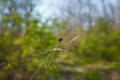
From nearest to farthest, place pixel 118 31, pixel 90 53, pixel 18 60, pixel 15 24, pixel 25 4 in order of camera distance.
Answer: pixel 18 60 < pixel 25 4 < pixel 15 24 < pixel 90 53 < pixel 118 31

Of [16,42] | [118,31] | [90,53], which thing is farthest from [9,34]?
[118,31]

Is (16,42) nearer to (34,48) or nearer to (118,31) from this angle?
(34,48)

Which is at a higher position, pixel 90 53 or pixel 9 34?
pixel 9 34

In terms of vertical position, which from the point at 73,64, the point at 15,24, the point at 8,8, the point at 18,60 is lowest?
the point at 73,64

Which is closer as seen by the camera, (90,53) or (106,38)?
(90,53)

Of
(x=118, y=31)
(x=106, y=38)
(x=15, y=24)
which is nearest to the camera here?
(x=15, y=24)

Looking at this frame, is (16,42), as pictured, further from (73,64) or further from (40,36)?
(73,64)

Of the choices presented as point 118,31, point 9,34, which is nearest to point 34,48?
point 9,34

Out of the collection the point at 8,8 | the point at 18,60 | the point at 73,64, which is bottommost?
the point at 73,64

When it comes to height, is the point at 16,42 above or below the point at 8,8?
below
